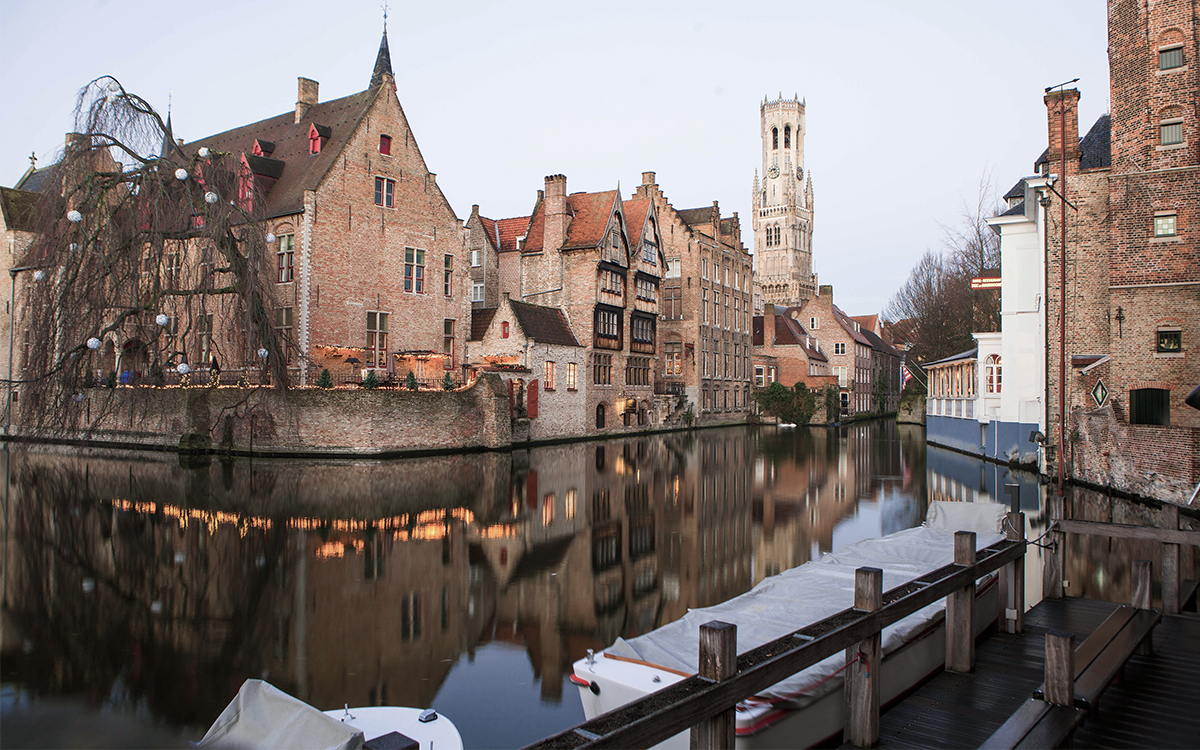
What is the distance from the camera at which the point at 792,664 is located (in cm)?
468

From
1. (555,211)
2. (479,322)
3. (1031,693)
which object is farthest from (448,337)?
(1031,693)

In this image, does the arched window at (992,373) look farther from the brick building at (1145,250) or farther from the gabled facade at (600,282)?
the gabled facade at (600,282)

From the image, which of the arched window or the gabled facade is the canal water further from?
the gabled facade

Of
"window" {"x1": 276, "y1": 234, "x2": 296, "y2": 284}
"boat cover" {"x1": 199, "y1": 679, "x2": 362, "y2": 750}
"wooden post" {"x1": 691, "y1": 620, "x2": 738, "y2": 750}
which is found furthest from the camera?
"window" {"x1": 276, "y1": 234, "x2": 296, "y2": 284}

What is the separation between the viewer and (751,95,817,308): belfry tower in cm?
11800

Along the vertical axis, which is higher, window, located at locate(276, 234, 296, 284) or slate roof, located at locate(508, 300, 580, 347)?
window, located at locate(276, 234, 296, 284)

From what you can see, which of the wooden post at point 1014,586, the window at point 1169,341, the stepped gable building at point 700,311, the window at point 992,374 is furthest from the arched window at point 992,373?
the wooden post at point 1014,586

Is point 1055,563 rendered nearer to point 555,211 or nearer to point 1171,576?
point 1171,576

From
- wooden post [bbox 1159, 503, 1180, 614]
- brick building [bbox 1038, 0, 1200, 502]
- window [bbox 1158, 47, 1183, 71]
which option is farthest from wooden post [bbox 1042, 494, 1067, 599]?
window [bbox 1158, 47, 1183, 71]

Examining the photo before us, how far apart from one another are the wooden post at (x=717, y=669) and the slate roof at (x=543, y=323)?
32.6m

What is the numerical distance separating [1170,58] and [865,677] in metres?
23.3

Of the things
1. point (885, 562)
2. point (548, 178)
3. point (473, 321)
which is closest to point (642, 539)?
point (885, 562)

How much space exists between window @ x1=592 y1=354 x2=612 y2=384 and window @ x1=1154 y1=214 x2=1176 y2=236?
25.4m

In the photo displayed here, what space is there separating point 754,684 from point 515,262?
41.9m
